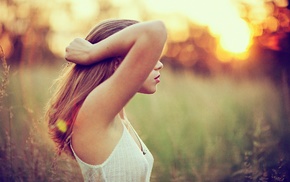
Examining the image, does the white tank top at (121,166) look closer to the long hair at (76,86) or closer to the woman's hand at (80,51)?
the long hair at (76,86)

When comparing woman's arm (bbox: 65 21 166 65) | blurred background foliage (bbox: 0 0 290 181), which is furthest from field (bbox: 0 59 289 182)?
woman's arm (bbox: 65 21 166 65)

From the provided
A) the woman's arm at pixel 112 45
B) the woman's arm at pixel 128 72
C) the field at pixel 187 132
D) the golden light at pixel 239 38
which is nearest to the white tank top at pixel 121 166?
the woman's arm at pixel 128 72

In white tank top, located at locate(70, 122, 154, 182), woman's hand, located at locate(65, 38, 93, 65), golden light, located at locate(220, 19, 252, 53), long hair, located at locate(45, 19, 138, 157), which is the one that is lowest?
golden light, located at locate(220, 19, 252, 53)

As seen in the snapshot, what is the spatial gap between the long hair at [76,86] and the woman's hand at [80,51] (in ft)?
0.17

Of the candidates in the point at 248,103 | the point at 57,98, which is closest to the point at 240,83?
the point at 248,103

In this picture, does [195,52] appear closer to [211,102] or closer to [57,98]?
[211,102]

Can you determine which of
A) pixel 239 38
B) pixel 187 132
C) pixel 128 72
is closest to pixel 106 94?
pixel 128 72

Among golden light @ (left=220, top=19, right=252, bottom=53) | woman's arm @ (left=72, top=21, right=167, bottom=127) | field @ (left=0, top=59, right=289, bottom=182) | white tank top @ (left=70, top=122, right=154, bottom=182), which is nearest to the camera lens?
woman's arm @ (left=72, top=21, right=167, bottom=127)

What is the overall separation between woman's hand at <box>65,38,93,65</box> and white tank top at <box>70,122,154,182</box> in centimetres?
33

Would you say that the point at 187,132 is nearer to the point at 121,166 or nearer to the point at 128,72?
the point at 121,166

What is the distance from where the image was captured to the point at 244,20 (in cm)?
818

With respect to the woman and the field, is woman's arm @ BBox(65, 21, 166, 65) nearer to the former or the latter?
the woman

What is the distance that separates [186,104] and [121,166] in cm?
329

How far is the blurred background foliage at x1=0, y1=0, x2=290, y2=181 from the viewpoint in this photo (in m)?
3.03
